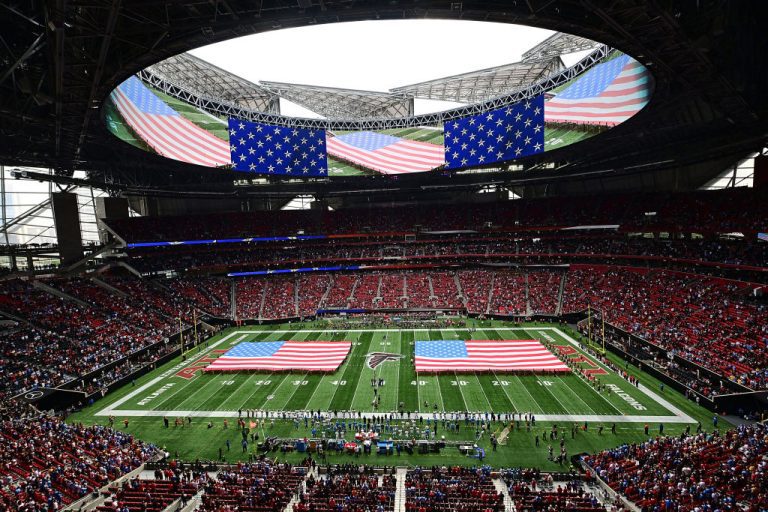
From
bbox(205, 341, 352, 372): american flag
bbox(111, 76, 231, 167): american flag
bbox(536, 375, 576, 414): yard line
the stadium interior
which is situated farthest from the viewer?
bbox(111, 76, 231, 167): american flag

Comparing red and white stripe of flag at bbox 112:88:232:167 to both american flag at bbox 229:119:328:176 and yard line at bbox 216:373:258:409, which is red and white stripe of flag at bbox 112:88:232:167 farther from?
yard line at bbox 216:373:258:409

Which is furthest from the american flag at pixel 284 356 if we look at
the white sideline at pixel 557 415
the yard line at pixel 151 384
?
the white sideline at pixel 557 415

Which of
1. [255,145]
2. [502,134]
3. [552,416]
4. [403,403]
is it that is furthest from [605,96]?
[255,145]

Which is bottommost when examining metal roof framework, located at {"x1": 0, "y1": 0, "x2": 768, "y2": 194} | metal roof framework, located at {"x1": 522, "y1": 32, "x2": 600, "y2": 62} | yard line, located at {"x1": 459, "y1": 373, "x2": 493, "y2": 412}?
yard line, located at {"x1": 459, "y1": 373, "x2": 493, "y2": 412}

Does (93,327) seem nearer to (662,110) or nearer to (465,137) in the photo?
(465,137)

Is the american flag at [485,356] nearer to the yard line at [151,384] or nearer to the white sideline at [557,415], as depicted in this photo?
the white sideline at [557,415]

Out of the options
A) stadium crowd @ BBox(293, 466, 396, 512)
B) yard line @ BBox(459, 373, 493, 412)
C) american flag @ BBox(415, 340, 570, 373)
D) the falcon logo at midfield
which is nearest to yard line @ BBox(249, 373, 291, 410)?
the falcon logo at midfield

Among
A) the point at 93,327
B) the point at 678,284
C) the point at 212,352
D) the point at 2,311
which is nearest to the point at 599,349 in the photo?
the point at 678,284
